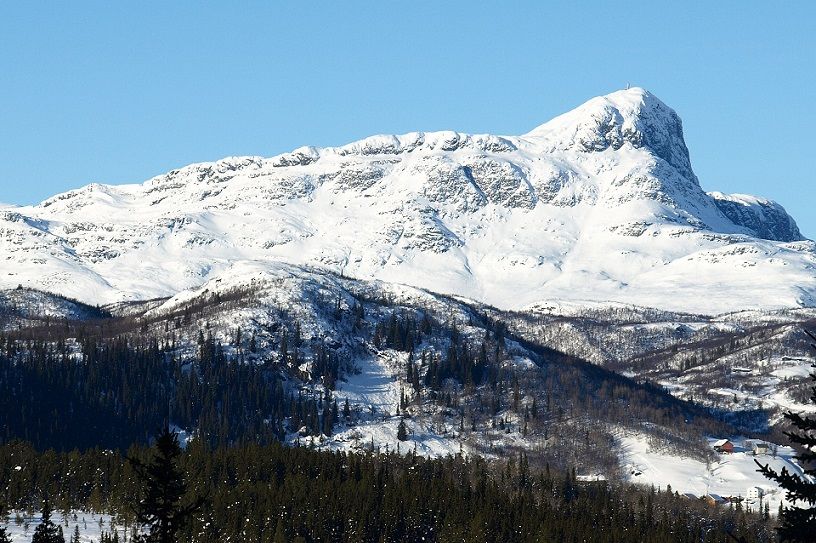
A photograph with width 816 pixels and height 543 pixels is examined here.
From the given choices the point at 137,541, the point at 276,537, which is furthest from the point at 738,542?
the point at 276,537

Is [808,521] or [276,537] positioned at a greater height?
[808,521]

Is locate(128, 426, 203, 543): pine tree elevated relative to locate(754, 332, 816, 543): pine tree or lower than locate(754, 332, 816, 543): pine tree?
lower

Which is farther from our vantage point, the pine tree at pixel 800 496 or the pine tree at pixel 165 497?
the pine tree at pixel 165 497

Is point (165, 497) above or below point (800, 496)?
below

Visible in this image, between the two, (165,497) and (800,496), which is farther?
(165,497)

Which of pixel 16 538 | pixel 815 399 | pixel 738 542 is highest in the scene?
pixel 815 399

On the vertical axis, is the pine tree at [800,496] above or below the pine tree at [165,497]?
above

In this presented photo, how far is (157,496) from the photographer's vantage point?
5122 centimetres

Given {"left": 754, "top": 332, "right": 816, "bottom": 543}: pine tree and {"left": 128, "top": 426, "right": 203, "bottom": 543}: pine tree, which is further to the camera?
{"left": 128, "top": 426, "right": 203, "bottom": 543}: pine tree

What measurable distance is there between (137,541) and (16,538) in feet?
470

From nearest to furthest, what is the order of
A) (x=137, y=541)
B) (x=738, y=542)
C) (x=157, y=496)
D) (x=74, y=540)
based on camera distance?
(x=738, y=542) < (x=157, y=496) < (x=137, y=541) < (x=74, y=540)

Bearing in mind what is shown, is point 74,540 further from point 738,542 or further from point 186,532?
point 738,542

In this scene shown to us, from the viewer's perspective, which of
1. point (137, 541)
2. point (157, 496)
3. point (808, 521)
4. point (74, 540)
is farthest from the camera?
point (74, 540)

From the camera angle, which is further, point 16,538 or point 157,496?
point 16,538
